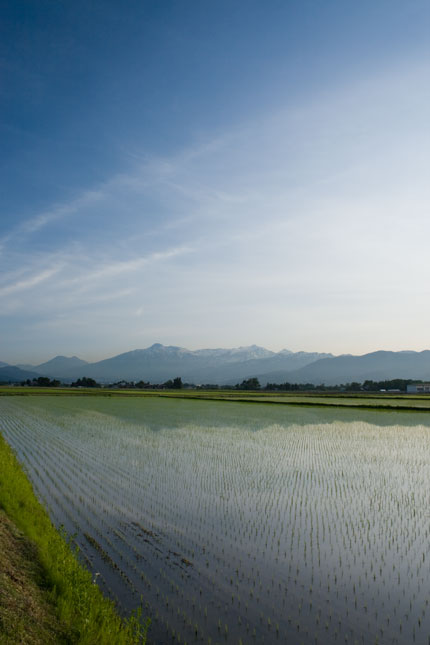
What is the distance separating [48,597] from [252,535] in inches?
148

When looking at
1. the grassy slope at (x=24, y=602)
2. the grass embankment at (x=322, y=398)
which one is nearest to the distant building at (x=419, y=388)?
the grass embankment at (x=322, y=398)

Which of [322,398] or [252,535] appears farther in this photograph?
[322,398]

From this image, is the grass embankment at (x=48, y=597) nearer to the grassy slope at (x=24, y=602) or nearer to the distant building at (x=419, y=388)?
the grassy slope at (x=24, y=602)

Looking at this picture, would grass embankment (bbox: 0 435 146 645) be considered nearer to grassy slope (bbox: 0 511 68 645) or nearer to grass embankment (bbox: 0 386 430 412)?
grassy slope (bbox: 0 511 68 645)

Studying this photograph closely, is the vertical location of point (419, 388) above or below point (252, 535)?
below

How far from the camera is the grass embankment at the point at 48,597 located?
428 cm

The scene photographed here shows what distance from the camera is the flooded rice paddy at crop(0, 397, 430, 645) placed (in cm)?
520

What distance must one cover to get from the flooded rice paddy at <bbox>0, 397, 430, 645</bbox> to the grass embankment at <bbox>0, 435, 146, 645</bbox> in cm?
46

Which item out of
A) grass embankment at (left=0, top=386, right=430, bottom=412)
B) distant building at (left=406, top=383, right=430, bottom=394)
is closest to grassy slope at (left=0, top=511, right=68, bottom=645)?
grass embankment at (left=0, top=386, right=430, bottom=412)

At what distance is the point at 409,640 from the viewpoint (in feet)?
15.9

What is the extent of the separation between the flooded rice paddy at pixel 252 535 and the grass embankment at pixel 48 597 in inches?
18.1

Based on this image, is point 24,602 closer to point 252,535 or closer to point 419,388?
point 252,535

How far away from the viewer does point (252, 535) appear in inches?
304

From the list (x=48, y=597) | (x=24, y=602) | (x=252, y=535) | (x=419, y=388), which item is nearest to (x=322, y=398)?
(x=419, y=388)
